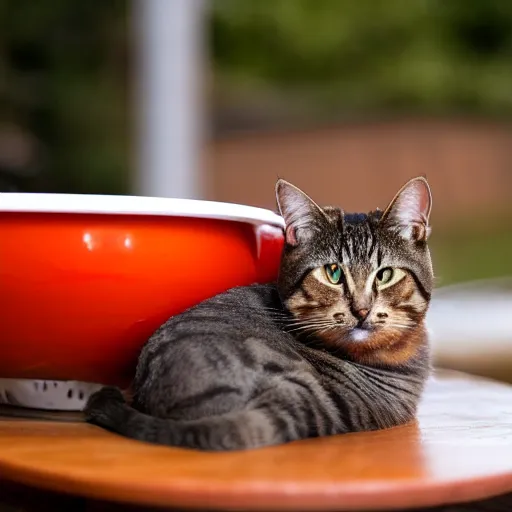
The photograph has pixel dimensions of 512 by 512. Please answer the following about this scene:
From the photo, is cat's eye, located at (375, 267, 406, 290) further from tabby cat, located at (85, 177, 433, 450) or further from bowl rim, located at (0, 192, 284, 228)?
bowl rim, located at (0, 192, 284, 228)

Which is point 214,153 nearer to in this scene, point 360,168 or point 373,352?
point 360,168

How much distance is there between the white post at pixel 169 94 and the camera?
243cm

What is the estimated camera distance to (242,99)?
2660 mm

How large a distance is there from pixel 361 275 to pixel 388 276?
0.11ft

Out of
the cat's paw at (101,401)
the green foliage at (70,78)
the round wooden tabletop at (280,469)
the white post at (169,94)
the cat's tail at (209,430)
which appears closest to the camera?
the round wooden tabletop at (280,469)

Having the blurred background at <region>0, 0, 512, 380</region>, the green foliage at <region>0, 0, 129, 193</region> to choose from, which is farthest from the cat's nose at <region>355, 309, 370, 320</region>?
the green foliage at <region>0, 0, 129, 193</region>

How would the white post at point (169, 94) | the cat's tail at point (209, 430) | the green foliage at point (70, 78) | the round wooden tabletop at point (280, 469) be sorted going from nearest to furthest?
1. the round wooden tabletop at point (280, 469)
2. the cat's tail at point (209, 430)
3. the white post at point (169, 94)
4. the green foliage at point (70, 78)

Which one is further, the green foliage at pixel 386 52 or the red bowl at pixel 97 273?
the green foliage at pixel 386 52

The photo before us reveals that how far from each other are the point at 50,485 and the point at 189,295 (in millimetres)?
329

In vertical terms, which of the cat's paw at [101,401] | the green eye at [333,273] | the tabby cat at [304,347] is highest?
the green eye at [333,273]

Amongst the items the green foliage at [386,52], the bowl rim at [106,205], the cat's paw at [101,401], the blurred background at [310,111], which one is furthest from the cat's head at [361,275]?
the green foliage at [386,52]

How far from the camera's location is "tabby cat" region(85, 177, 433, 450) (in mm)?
762

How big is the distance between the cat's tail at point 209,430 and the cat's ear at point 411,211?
0.99 feet

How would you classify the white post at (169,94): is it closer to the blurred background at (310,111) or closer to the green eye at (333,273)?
the blurred background at (310,111)
